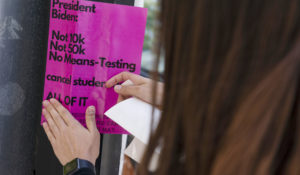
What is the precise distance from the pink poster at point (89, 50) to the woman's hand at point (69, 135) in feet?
0.06

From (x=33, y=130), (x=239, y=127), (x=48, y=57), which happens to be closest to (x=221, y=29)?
(x=239, y=127)

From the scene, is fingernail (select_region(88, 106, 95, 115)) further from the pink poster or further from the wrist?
the wrist

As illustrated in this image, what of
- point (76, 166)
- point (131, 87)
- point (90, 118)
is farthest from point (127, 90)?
point (76, 166)

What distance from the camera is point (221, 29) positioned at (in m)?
0.53

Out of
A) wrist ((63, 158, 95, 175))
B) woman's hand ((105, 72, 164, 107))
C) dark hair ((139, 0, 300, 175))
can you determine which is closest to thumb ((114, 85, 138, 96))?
woman's hand ((105, 72, 164, 107))

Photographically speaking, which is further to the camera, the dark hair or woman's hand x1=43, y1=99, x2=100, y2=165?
woman's hand x1=43, y1=99, x2=100, y2=165

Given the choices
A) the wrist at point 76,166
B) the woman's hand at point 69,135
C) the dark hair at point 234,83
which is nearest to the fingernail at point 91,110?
the woman's hand at point 69,135

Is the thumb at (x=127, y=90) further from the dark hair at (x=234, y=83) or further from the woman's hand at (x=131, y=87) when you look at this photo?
the dark hair at (x=234, y=83)

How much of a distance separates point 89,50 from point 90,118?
6.8 inches

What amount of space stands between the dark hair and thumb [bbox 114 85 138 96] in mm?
338

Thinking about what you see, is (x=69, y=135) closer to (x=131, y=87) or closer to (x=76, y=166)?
(x=76, y=166)

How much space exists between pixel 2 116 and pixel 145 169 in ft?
1.51

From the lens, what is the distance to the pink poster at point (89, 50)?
2.86 feet

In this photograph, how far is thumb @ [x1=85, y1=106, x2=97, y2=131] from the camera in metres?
0.92
